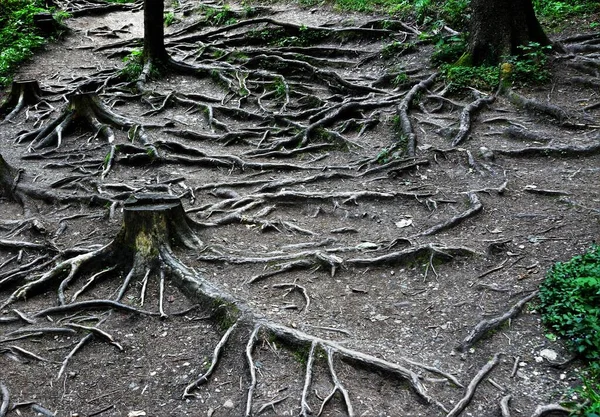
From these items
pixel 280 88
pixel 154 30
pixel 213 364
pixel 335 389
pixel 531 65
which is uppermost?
pixel 531 65

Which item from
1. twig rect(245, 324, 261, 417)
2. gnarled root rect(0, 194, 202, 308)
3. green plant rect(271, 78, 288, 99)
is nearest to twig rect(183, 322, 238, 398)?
twig rect(245, 324, 261, 417)

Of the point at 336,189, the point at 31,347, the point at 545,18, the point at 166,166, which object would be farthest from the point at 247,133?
the point at 545,18

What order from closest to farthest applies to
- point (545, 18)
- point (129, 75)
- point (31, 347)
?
point (31, 347), point (545, 18), point (129, 75)

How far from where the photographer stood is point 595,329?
13.8 feet

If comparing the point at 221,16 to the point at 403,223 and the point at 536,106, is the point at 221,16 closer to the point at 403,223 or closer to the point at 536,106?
the point at 536,106

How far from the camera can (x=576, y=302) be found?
450 cm

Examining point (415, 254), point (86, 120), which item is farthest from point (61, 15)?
point (415, 254)

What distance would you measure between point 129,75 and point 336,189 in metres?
8.03

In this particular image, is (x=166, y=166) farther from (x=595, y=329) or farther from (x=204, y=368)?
(x=595, y=329)

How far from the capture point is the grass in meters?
15.3

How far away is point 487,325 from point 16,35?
16.9m

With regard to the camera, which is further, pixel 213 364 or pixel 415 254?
pixel 415 254

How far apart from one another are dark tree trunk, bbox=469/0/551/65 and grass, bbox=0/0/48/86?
11679 millimetres

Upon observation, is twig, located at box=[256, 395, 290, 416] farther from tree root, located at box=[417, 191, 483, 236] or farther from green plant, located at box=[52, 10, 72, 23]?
green plant, located at box=[52, 10, 72, 23]
